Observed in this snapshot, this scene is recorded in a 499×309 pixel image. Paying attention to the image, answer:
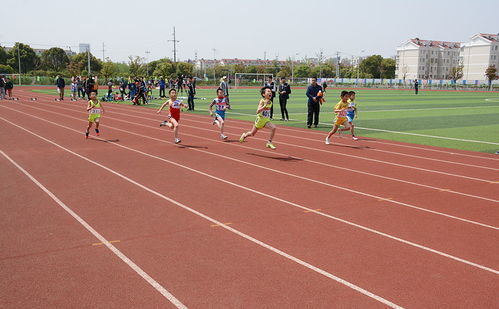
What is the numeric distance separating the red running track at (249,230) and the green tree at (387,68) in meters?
144

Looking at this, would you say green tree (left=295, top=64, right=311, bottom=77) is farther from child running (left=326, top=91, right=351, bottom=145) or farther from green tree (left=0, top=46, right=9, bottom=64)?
child running (left=326, top=91, right=351, bottom=145)

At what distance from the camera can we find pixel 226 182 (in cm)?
945

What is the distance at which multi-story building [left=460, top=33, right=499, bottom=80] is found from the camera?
132625 mm

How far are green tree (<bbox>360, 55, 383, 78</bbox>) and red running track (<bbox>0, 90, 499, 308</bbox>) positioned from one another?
459 ft

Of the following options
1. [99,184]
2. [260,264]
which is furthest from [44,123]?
[260,264]

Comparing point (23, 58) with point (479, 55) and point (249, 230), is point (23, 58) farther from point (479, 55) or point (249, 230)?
point (479, 55)

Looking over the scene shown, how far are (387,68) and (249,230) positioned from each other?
503 ft

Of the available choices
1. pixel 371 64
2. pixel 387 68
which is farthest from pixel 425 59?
pixel 371 64

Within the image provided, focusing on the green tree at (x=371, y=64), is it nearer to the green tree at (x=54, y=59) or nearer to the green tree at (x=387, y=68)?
the green tree at (x=387, y=68)

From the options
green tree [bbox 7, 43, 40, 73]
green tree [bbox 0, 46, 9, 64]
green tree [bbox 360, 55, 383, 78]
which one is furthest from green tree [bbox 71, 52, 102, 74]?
green tree [bbox 360, 55, 383, 78]

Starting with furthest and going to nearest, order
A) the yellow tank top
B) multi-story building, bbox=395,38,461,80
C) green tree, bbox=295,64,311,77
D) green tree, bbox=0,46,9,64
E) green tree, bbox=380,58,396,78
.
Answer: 1. green tree, bbox=295,64,311,77
2. multi-story building, bbox=395,38,461,80
3. green tree, bbox=380,58,396,78
4. green tree, bbox=0,46,9,64
5. the yellow tank top

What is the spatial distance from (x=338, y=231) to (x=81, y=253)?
3.40 metres

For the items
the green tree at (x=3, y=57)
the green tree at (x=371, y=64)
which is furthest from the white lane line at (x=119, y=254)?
the green tree at (x=371, y=64)

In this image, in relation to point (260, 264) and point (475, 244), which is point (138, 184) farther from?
point (475, 244)
